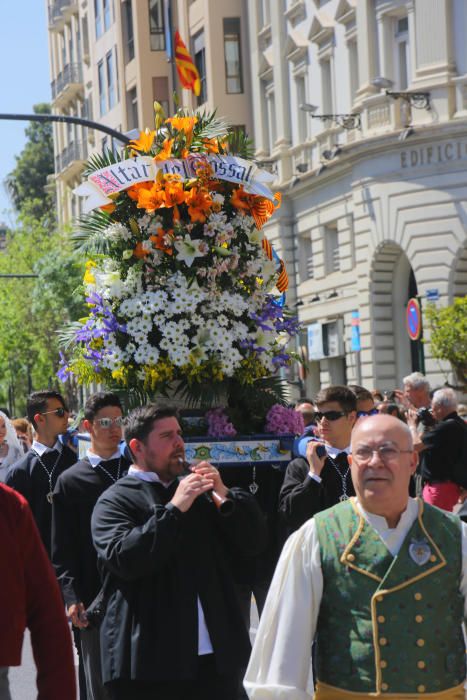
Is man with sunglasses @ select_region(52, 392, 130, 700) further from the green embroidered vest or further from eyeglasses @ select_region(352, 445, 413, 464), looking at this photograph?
eyeglasses @ select_region(352, 445, 413, 464)

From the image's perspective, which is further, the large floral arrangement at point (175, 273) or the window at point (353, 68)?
the window at point (353, 68)

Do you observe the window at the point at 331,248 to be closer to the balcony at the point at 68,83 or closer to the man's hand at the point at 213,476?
the balcony at the point at 68,83

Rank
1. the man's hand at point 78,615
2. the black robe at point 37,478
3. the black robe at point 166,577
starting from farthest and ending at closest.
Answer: the black robe at point 37,478 → the man's hand at point 78,615 → the black robe at point 166,577

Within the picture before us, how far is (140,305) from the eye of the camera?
8242 mm

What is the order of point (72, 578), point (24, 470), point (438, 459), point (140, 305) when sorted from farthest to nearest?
1. point (438, 459)
2. point (24, 470)
3. point (140, 305)
4. point (72, 578)

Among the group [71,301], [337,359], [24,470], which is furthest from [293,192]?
[24,470]

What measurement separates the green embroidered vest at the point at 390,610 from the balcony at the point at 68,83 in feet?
202

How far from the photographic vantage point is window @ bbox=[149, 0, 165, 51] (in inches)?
2007

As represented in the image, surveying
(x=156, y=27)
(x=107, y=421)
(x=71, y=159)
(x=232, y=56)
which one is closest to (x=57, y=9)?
(x=71, y=159)

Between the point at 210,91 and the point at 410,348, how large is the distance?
13.7m

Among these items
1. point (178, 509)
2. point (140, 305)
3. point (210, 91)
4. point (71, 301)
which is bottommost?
point (178, 509)

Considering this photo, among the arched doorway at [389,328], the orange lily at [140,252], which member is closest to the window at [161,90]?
the arched doorway at [389,328]

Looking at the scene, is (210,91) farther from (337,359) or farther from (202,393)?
(202,393)

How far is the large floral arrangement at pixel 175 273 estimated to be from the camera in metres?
8.27
